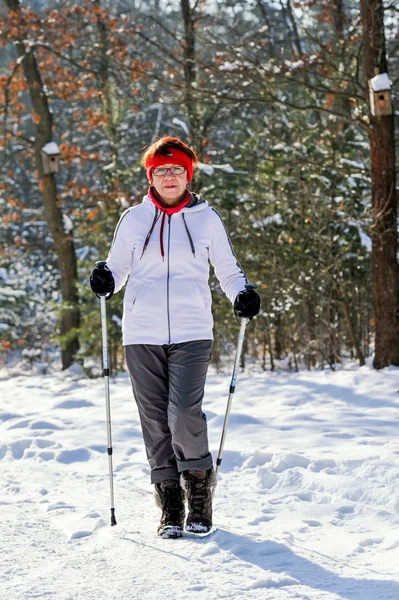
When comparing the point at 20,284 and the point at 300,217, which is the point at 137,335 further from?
the point at 20,284

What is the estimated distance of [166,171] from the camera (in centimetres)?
398

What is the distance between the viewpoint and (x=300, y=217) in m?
10.7

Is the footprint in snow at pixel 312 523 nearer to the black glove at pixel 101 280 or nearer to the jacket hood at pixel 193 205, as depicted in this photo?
the black glove at pixel 101 280

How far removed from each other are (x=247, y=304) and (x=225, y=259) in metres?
0.32

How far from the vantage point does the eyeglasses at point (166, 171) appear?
398cm

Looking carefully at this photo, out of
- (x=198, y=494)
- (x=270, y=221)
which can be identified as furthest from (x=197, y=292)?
(x=270, y=221)

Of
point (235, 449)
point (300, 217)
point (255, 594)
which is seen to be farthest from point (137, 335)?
point (300, 217)

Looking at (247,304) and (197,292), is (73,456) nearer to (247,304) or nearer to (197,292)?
(197,292)

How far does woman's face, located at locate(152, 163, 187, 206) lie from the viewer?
3953 millimetres

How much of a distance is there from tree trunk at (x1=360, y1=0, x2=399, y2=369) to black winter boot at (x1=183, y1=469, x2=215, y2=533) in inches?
196

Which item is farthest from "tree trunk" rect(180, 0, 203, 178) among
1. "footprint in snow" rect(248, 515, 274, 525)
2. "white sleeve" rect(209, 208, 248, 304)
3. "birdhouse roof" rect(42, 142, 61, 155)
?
"footprint in snow" rect(248, 515, 274, 525)

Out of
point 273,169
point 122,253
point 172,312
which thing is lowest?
point 172,312

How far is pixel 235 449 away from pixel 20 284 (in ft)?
50.5

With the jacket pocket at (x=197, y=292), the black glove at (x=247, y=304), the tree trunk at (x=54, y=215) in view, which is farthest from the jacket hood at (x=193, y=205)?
the tree trunk at (x=54, y=215)
